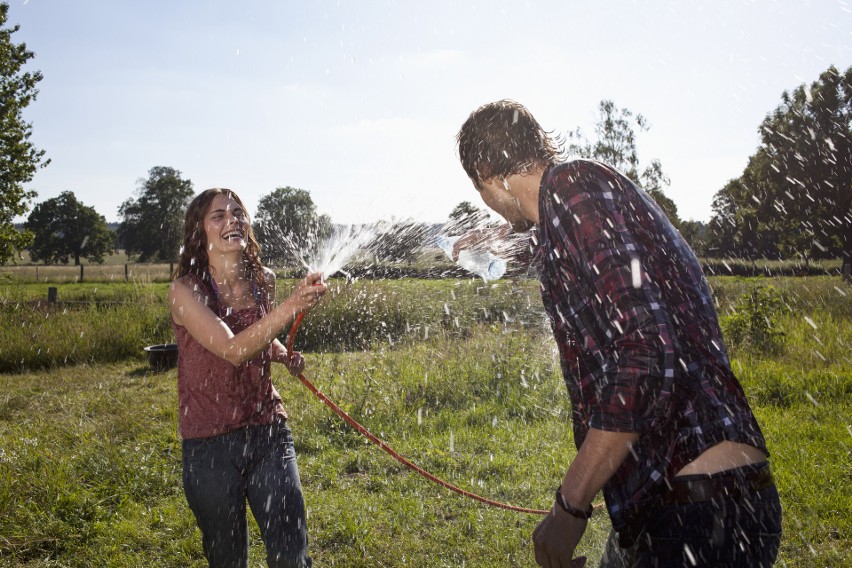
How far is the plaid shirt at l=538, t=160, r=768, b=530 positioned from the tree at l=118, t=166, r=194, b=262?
238 feet

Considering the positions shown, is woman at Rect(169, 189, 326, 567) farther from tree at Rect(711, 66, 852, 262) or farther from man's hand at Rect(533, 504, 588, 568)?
tree at Rect(711, 66, 852, 262)


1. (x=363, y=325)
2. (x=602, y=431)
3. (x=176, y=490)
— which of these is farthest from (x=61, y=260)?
(x=602, y=431)

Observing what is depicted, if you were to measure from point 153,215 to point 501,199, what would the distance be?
3057 inches

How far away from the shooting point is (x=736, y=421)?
4.84 feet

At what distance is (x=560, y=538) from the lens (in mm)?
1494

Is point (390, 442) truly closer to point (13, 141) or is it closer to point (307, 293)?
point (307, 293)

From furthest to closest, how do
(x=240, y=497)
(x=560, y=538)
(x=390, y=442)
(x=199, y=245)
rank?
(x=390, y=442)
(x=199, y=245)
(x=240, y=497)
(x=560, y=538)

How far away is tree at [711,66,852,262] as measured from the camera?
29109mm

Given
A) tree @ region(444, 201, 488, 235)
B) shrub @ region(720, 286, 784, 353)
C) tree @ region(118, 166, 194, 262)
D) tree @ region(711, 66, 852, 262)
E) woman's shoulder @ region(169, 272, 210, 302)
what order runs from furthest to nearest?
tree @ region(118, 166, 194, 262) < tree @ region(711, 66, 852, 262) < shrub @ region(720, 286, 784, 353) < tree @ region(444, 201, 488, 235) < woman's shoulder @ region(169, 272, 210, 302)

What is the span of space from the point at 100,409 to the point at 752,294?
9627mm

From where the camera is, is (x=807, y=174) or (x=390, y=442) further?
(x=807, y=174)

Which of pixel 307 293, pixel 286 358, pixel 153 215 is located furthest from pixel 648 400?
pixel 153 215

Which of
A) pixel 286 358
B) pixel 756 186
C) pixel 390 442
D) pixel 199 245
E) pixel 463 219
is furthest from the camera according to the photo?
pixel 756 186

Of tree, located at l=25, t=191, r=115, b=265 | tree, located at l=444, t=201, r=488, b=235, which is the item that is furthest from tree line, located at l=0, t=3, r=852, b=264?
tree, located at l=25, t=191, r=115, b=265
